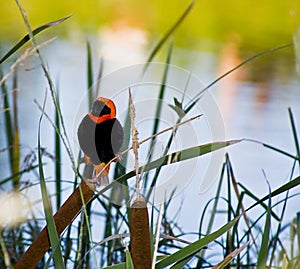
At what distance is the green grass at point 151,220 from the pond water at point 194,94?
45 mm

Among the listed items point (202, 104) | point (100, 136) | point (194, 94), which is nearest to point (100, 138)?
point (100, 136)

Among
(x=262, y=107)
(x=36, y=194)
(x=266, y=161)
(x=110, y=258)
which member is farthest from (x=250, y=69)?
(x=110, y=258)

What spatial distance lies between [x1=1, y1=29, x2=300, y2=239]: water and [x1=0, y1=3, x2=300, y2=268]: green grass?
6 cm

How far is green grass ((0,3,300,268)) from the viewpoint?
0.53 metres

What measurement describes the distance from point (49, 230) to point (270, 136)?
1.57 metres

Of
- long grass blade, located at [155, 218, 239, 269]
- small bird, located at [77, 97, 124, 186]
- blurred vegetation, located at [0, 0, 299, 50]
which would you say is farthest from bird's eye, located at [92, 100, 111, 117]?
blurred vegetation, located at [0, 0, 299, 50]

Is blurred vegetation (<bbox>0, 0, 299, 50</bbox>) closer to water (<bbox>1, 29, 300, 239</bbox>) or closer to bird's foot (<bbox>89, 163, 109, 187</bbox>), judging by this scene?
water (<bbox>1, 29, 300, 239</bbox>)

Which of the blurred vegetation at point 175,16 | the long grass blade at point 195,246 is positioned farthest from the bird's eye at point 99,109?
the blurred vegetation at point 175,16

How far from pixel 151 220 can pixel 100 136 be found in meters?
0.14

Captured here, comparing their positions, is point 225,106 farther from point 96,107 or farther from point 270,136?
point 96,107

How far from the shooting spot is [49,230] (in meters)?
0.53

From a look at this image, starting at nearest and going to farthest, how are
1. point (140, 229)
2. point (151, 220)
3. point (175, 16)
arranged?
point (140, 229) < point (151, 220) < point (175, 16)

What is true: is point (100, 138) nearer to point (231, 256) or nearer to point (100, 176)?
point (100, 176)

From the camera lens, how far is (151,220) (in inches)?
24.0
